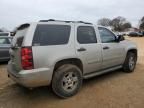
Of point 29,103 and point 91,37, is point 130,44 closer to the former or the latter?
point 91,37

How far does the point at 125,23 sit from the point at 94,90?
9556cm

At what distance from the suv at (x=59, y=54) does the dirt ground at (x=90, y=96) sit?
35 centimetres

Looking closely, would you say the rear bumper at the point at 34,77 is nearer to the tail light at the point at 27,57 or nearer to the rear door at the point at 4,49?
the tail light at the point at 27,57

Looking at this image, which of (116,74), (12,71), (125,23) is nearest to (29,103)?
(12,71)

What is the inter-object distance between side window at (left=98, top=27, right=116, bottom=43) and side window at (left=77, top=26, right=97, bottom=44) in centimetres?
37

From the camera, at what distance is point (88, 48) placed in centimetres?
500

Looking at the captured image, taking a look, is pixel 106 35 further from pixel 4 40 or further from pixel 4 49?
pixel 4 40

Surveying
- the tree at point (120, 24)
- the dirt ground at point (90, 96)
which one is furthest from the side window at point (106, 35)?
the tree at point (120, 24)

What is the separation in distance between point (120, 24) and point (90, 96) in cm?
9296

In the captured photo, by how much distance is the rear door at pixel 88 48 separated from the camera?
486cm

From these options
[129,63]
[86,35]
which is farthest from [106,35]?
[129,63]

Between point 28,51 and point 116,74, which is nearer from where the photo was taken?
point 28,51

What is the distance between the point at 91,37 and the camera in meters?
5.29

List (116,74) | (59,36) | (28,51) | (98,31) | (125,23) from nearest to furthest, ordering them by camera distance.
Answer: (28,51), (59,36), (98,31), (116,74), (125,23)
